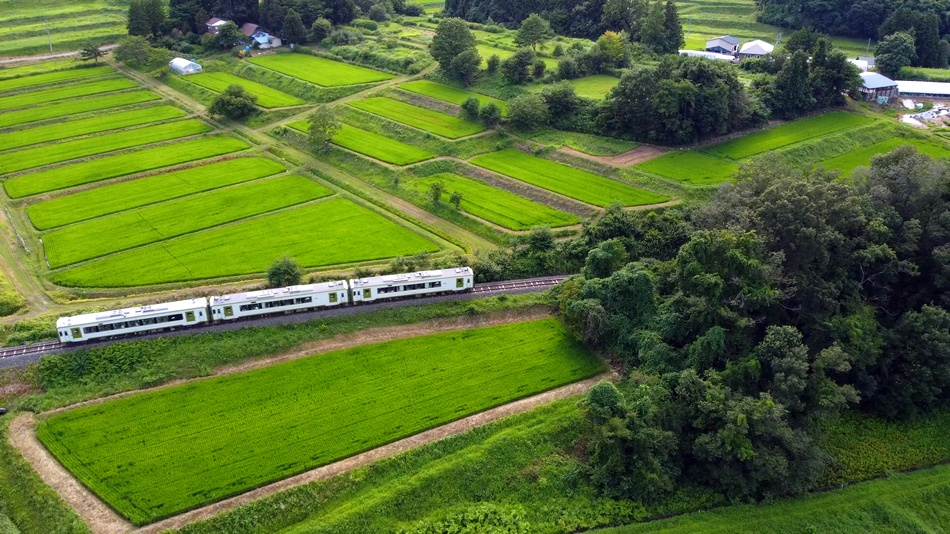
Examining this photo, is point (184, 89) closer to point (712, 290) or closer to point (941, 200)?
point (712, 290)

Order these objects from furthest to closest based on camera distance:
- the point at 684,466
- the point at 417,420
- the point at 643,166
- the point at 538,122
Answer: the point at 538,122, the point at 643,166, the point at 417,420, the point at 684,466

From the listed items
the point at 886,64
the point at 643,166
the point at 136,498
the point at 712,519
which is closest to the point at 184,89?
the point at 643,166

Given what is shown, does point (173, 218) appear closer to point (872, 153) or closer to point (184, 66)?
point (184, 66)

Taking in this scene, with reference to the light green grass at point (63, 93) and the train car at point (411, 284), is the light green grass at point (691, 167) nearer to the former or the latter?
the train car at point (411, 284)

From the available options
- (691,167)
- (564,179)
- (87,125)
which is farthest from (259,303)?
(87,125)

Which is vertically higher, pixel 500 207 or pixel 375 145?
pixel 375 145

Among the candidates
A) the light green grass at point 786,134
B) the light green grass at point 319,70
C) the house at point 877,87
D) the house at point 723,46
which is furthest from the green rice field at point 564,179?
the house at point 723,46
